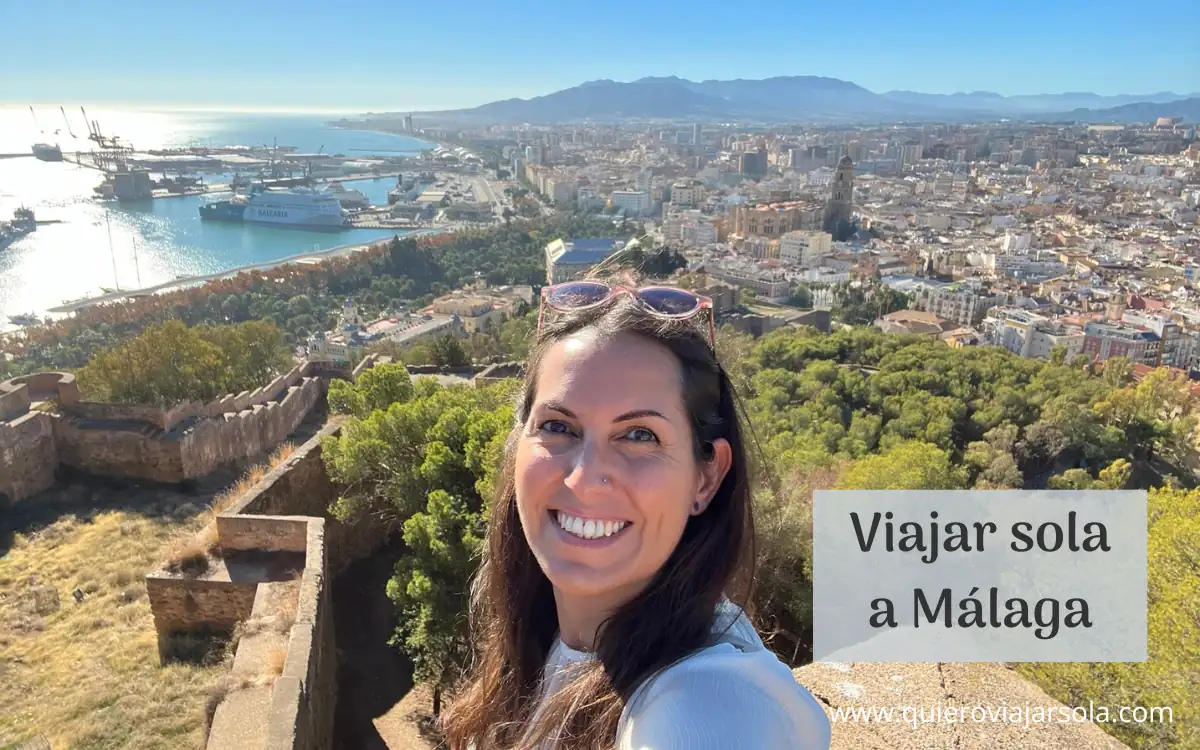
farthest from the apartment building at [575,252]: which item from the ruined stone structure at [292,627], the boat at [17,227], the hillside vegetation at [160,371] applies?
the ruined stone structure at [292,627]

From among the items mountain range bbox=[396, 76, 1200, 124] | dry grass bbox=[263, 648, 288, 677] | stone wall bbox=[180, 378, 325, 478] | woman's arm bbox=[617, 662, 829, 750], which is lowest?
stone wall bbox=[180, 378, 325, 478]

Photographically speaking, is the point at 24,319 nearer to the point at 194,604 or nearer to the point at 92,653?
the point at 92,653

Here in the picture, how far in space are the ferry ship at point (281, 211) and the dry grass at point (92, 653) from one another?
131ft

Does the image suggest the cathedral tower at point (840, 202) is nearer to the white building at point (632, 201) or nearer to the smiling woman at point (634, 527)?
the white building at point (632, 201)

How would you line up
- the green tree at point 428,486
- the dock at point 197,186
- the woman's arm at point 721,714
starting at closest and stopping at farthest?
the woman's arm at point 721,714 < the green tree at point 428,486 < the dock at point 197,186

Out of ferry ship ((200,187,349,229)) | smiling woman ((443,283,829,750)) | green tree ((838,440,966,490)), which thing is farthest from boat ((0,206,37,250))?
smiling woman ((443,283,829,750))

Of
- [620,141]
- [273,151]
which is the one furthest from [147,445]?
[620,141]

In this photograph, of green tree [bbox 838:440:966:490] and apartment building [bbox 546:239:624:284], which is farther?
apartment building [bbox 546:239:624:284]

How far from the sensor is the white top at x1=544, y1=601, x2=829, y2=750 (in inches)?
26.0

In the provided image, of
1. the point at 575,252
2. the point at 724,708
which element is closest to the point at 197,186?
the point at 575,252

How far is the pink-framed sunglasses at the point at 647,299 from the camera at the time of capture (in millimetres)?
865

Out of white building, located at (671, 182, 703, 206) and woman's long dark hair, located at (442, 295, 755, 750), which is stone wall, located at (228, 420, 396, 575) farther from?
white building, located at (671, 182, 703, 206)

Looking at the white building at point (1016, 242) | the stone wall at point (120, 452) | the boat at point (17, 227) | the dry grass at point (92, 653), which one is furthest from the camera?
the white building at point (1016, 242)

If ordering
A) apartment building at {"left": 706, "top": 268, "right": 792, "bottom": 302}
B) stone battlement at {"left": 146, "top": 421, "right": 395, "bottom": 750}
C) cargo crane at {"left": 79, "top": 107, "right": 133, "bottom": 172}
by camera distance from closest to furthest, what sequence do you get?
stone battlement at {"left": 146, "top": 421, "right": 395, "bottom": 750}, apartment building at {"left": 706, "top": 268, "right": 792, "bottom": 302}, cargo crane at {"left": 79, "top": 107, "right": 133, "bottom": 172}
